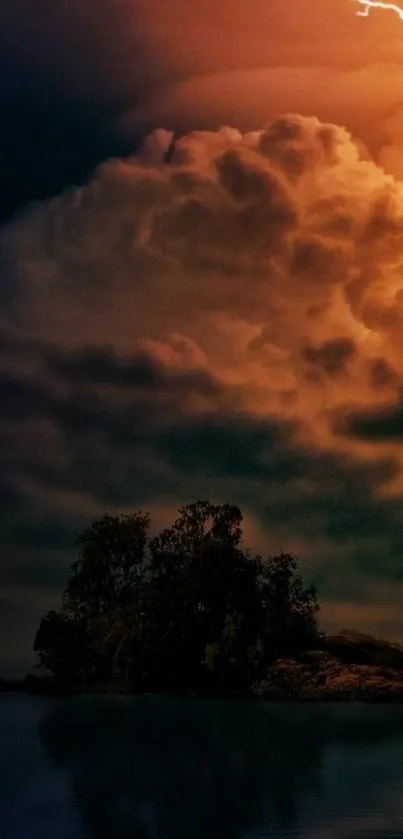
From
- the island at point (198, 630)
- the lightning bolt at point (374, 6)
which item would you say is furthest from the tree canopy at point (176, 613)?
the lightning bolt at point (374, 6)

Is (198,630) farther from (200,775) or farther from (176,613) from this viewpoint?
(200,775)

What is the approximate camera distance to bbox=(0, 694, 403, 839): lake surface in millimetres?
7781

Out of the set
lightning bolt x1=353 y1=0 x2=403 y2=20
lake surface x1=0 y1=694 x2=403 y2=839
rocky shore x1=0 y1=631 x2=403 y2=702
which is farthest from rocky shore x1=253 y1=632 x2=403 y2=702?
lightning bolt x1=353 y1=0 x2=403 y2=20

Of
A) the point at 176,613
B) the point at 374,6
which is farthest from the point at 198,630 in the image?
the point at 374,6

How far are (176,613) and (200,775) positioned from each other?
11.4 meters

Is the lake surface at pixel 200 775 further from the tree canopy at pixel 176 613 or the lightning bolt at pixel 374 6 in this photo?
the lightning bolt at pixel 374 6

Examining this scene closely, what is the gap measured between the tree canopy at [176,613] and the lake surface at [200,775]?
9.47 feet

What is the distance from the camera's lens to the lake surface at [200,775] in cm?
778

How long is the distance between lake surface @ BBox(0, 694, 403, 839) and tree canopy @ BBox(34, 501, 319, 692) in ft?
9.47

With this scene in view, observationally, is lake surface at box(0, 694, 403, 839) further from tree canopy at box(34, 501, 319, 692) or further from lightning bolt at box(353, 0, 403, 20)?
lightning bolt at box(353, 0, 403, 20)

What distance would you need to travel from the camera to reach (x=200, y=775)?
412 inches

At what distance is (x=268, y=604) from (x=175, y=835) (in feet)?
46.8

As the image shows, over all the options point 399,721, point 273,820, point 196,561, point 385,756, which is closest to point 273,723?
point 399,721

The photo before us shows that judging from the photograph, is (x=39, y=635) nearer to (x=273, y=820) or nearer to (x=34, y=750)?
(x=34, y=750)
